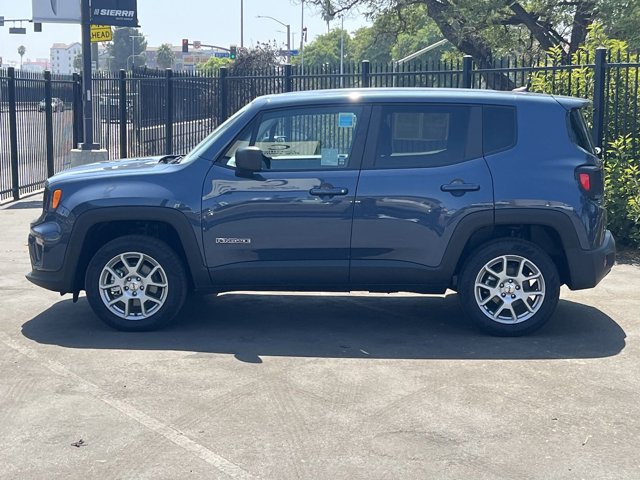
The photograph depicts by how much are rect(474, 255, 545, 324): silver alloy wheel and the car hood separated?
2.56 meters

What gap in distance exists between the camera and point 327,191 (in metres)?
6.66

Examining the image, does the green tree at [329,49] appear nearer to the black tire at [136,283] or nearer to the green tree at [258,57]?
the green tree at [258,57]

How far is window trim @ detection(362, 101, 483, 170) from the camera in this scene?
6.70 meters

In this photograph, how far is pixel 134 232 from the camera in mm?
7039

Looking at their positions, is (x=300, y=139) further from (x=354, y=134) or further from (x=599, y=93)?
(x=599, y=93)

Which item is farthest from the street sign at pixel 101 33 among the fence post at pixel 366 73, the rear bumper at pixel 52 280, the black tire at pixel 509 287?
the black tire at pixel 509 287

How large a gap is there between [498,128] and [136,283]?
2.97 meters

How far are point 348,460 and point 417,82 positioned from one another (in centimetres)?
1036

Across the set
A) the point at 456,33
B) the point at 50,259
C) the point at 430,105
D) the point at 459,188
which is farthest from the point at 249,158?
the point at 456,33

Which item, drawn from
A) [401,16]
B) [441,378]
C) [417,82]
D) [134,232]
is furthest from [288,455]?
[401,16]

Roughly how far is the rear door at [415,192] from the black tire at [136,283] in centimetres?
138

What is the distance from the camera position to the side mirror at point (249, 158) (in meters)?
6.60

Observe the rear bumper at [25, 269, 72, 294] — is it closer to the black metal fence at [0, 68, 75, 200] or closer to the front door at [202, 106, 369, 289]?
the front door at [202, 106, 369, 289]

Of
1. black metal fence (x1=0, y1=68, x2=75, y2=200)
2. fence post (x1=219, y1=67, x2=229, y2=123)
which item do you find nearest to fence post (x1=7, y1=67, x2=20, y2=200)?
black metal fence (x1=0, y1=68, x2=75, y2=200)
